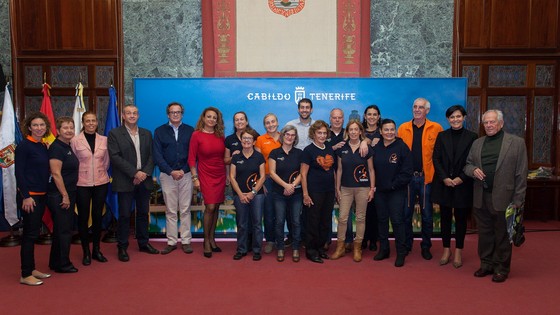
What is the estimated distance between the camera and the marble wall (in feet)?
20.6

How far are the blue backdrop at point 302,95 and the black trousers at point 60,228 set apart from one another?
5.16ft

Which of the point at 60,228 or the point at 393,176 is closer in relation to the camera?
the point at 60,228

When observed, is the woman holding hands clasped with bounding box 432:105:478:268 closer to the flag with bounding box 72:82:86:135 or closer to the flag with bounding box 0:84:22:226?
the flag with bounding box 72:82:86:135

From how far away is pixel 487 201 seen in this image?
397cm

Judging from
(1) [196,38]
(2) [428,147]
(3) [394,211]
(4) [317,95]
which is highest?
(1) [196,38]

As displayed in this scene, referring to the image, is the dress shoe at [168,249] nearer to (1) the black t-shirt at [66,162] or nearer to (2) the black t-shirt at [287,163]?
(1) the black t-shirt at [66,162]

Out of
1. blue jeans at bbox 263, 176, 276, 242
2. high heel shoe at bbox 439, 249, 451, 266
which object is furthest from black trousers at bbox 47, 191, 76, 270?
high heel shoe at bbox 439, 249, 451, 266

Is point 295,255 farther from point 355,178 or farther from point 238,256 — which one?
point 355,178

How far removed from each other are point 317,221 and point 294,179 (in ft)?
1.48

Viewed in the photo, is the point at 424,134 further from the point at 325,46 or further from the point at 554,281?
the point at 325,46

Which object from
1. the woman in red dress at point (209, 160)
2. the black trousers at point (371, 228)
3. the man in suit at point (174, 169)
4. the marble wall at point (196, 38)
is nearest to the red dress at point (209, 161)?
the woman in red dress at point (209, 160)

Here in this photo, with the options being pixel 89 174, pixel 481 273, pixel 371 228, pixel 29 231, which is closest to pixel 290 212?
pixel 371 228

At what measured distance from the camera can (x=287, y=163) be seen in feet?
14.7

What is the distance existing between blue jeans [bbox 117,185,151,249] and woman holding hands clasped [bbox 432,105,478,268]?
279cm
